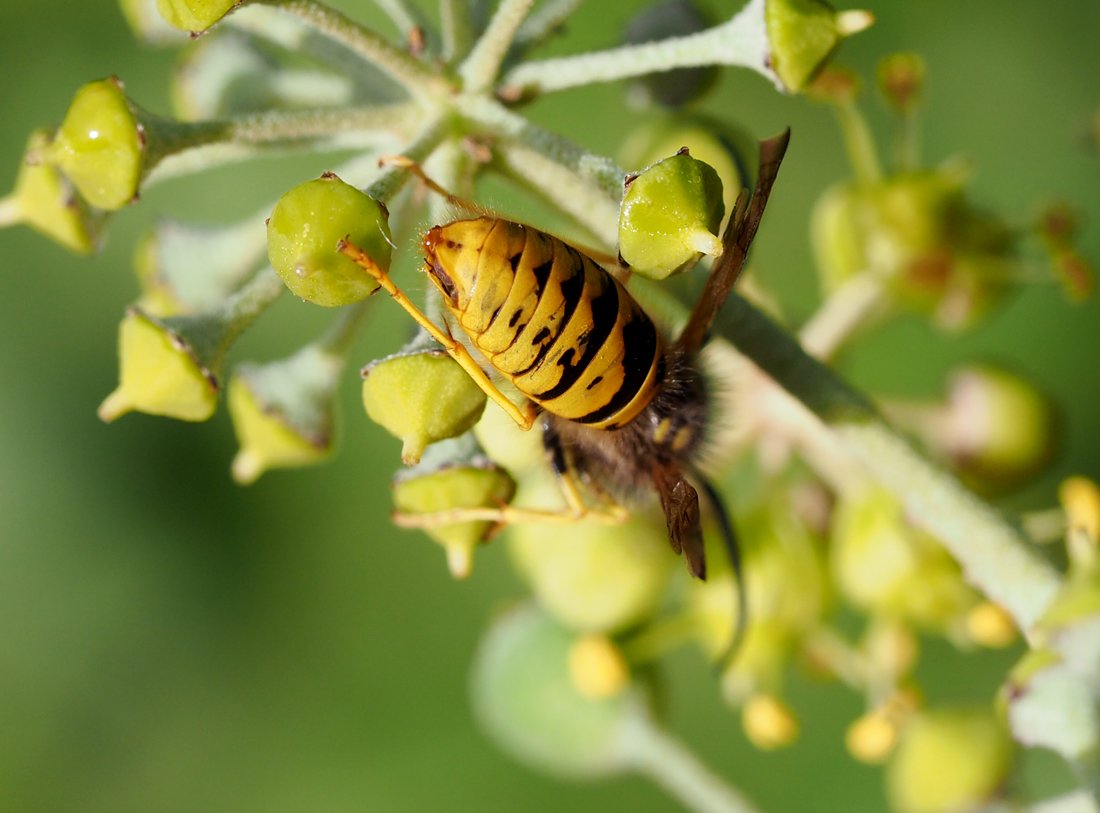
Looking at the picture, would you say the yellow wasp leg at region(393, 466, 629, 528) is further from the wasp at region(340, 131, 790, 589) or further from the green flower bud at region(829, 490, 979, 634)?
the green flower bud at region(829, 490, 979, 634)

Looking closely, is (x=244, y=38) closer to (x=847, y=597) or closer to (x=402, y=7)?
(x=402, y=7)

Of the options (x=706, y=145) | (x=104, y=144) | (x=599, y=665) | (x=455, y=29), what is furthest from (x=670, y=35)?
(x=599, y=665)

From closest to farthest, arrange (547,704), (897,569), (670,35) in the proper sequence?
(670,35) < (897,569) < (547,704)

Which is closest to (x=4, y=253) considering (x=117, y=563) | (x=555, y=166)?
(x=117, y=563)

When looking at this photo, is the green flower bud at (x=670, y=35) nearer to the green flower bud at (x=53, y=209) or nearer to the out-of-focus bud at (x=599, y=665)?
the green flower bud at (x=53, y=209)

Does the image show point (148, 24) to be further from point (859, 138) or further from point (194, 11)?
point (859, 138)

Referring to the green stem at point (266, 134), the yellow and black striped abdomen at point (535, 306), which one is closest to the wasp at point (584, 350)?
the yellow and black striped abdomen at point (535, 306)
